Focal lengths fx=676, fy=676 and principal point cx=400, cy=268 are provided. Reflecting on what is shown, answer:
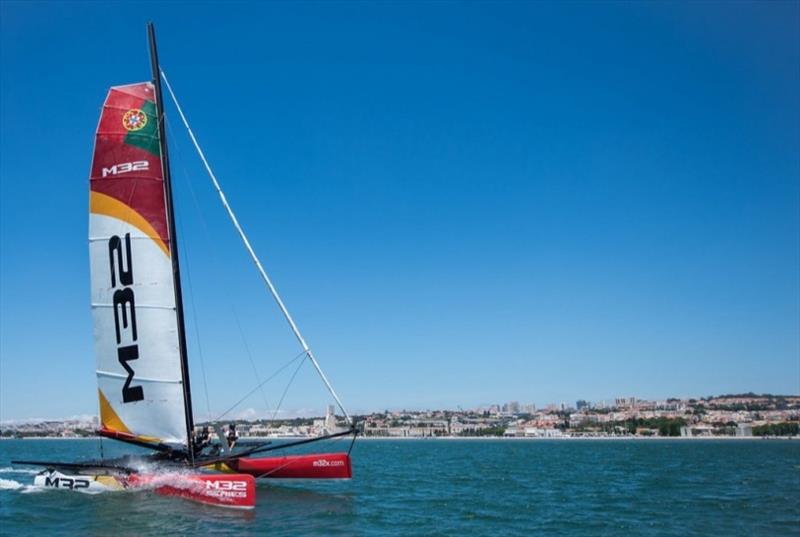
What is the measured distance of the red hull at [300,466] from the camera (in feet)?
72.9

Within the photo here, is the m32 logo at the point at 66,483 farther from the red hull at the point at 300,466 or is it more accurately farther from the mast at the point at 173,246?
the red hull at the point at 300,466

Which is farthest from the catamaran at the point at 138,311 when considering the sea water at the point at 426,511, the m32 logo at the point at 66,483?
the sea water at the point at 426,511

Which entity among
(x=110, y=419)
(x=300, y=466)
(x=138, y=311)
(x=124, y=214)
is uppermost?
(x=124, y=214)

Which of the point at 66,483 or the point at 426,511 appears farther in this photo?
the point at 66,483

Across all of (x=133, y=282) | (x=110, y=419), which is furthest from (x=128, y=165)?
(x=110, y=419)

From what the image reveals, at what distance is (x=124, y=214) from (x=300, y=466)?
10051mm

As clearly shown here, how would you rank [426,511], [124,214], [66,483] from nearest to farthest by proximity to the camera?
[426,511], [66,483], [124,214]

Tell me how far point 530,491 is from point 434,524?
10278 mm

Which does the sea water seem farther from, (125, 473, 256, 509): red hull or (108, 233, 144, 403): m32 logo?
(108, 233, 144, 403): m32 logo

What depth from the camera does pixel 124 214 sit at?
21.7 m

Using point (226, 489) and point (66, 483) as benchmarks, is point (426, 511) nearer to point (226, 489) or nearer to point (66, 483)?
point (226, 489)

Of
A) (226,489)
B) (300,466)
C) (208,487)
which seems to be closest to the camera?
(226,489)

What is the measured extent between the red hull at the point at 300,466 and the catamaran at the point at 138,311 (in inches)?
8.8

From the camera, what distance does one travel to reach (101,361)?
21688mm
